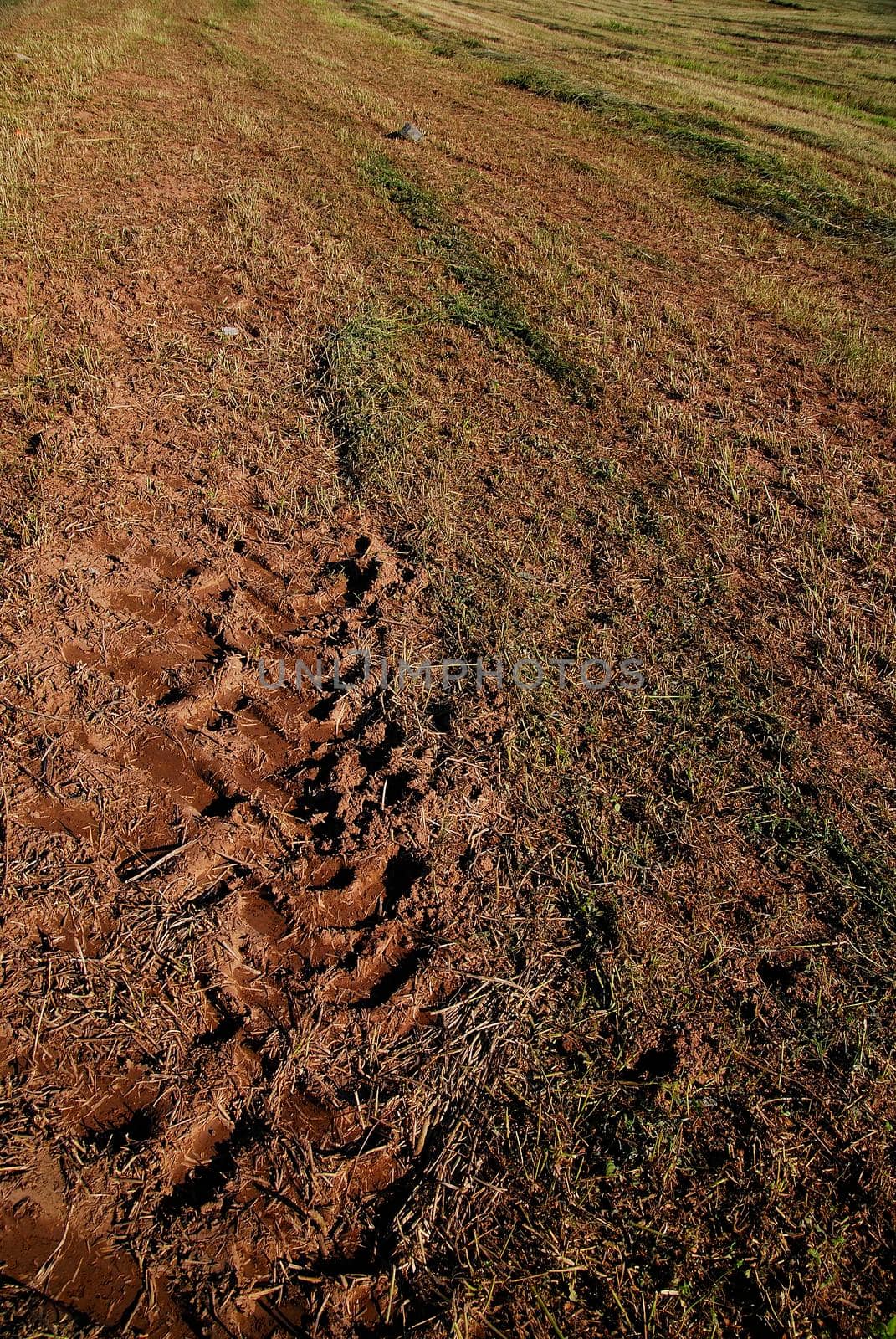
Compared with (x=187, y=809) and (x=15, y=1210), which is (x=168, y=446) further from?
(x=15, y=1210)

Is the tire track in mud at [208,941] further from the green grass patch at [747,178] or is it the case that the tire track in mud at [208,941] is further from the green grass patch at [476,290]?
the green grass patch at [747,178]

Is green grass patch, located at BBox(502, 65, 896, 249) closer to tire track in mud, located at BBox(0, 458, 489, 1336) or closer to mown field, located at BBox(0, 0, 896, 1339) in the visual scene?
mown field, located at BBox(0, 0, 896, 1339)

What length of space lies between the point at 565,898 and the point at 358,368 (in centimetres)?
362

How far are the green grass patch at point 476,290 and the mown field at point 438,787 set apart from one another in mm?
41

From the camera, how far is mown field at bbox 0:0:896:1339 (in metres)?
1.86

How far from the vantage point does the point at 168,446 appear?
13.6 ft

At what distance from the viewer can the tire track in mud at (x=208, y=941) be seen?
1811mm

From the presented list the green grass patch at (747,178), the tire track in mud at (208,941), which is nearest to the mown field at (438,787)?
the tire track in mud at (208,941)

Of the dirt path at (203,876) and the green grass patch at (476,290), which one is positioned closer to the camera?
the dirt path at (203,876)

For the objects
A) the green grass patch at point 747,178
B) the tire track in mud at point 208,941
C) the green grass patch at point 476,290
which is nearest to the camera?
the tire track in mud at point 208,941

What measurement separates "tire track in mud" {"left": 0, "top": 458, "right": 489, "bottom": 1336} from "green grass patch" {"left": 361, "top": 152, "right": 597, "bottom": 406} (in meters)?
2.27

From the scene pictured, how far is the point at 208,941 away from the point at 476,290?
5.08 metres

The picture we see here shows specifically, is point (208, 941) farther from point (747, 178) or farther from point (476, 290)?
point (747, 178)

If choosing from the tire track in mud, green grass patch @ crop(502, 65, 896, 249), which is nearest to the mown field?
the tire track in mud
